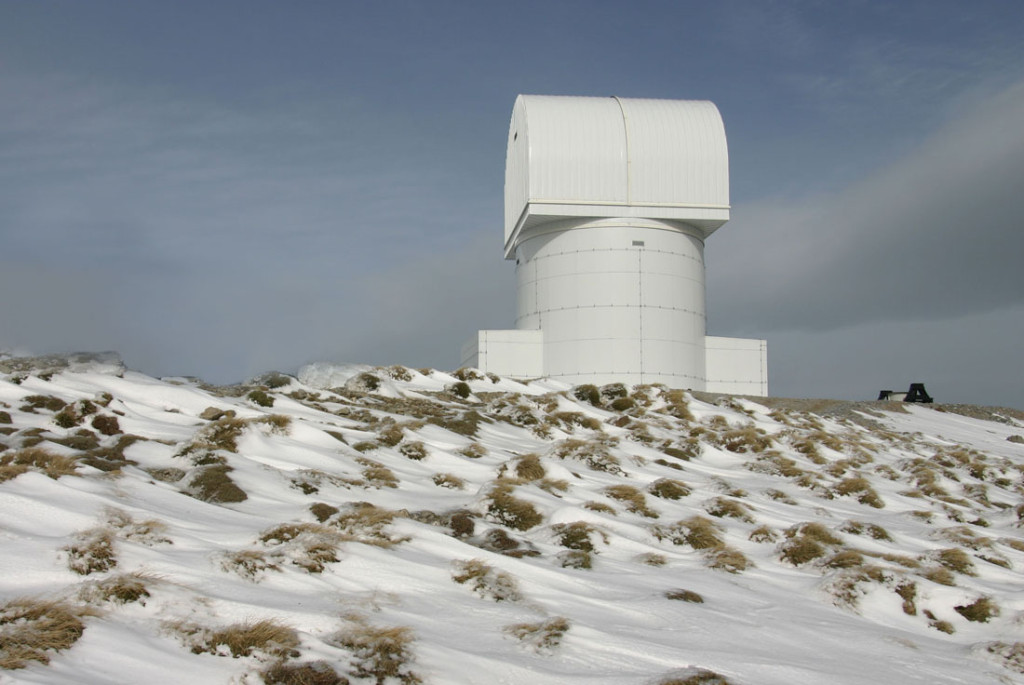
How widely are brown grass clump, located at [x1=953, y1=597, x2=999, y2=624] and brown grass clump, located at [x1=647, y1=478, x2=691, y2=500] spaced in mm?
4833

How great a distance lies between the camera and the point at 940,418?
35.6 m

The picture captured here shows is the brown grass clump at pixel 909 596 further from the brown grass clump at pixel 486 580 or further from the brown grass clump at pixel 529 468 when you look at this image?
the brown grass clump at pixel 529 468

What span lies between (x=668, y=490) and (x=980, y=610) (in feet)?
16.9

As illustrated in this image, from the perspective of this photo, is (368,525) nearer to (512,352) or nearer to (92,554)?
(92,554)

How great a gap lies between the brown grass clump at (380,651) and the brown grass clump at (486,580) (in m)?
1.42

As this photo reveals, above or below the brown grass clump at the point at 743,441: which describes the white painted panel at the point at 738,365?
above

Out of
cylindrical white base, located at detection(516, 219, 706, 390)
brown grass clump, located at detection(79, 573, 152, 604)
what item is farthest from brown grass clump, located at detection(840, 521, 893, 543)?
cylindrical white base, located at detection(516, 219, 706, 390)

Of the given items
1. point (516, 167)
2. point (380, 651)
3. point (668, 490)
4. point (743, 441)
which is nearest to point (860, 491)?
point (743, 441)

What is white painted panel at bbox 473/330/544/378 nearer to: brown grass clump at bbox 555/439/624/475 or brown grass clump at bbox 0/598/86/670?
brown grass clump at bbox 555/439/624/475

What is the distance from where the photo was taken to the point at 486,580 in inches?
302

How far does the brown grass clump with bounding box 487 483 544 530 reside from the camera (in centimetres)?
1063

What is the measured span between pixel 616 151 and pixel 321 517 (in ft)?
98.9

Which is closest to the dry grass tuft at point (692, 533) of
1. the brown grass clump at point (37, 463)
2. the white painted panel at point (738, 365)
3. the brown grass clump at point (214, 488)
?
the brown grass clump at point (214, 488)

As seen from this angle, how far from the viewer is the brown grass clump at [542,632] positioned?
6.34 m
